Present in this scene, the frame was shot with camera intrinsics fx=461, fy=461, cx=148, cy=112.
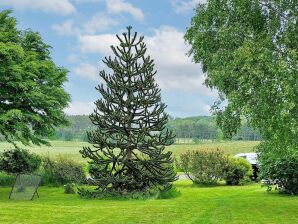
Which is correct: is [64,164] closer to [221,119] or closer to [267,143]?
[221,119]

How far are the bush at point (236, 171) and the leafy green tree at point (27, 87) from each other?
12.7 meters

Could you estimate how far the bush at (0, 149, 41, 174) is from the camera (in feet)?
112

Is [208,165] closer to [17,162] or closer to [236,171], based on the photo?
[236,171]

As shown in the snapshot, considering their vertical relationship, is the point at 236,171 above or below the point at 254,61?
below

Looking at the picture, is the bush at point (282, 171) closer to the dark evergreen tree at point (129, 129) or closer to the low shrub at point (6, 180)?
the dark evergreen tree at point (129, 129)

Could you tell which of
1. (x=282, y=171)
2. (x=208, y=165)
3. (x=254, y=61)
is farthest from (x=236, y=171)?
(x=254, y=61)

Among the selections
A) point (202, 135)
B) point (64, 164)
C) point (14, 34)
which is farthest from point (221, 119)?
point (202, 135)

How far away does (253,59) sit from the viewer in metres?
16.7

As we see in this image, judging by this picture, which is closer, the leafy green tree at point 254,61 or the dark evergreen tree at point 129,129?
the leafy green tree at point 254,61

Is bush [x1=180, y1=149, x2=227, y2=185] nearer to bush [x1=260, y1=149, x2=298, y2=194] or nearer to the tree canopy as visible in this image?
bush [x1=260, y1=149, x2=298, y2=194]

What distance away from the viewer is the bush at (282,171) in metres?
23.2

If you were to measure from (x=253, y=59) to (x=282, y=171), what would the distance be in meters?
8.77

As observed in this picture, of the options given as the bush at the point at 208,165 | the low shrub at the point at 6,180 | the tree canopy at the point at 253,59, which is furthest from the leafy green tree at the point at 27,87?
the tree canopy at the point at 253,59

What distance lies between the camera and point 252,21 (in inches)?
750
